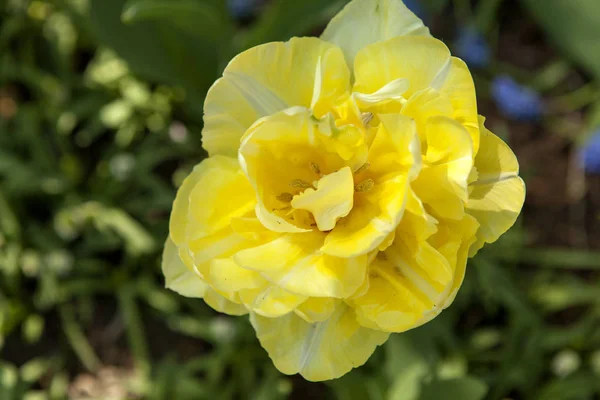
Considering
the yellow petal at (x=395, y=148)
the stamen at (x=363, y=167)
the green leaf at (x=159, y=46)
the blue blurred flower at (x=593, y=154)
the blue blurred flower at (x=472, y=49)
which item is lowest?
the blue blurred flower at (x=593, y=154)

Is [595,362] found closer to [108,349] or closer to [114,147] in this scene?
[108,349]

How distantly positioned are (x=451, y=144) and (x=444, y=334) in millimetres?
937

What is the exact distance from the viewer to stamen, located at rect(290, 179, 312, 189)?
2.29 feet

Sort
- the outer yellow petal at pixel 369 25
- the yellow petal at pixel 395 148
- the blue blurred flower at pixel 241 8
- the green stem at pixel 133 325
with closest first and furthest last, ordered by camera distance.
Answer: the yellow petal at pixel 395 148
the outer yellow petal at pixel 369 25
the green stem at pixel 133 325
the blue blurred flower at pixel 241 8

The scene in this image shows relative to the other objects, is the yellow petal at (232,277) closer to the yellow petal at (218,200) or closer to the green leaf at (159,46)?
the yellow petal at (218,200)

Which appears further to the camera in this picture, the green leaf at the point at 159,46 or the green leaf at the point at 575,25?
the green leaf at the point at 575,25

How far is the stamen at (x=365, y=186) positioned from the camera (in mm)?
661

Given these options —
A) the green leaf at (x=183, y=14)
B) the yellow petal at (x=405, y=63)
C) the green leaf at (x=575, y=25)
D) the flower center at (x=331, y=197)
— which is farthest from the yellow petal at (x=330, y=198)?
the green leaf at (x=575, y=25)

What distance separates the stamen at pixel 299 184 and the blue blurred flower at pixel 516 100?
118 cm

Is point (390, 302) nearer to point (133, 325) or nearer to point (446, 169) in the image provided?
point (446, 169)

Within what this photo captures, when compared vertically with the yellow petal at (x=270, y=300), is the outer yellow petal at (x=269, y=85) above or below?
above

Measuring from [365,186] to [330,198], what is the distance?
0.19 feet

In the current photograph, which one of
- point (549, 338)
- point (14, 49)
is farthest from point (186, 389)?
point (14, 49)

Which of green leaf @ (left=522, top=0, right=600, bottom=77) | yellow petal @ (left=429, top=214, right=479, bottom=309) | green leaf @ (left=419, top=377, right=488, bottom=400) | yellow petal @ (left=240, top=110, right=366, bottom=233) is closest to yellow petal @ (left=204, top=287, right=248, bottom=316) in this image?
yellow petal @ (left=240, top=110, right=366, bottom=233)
